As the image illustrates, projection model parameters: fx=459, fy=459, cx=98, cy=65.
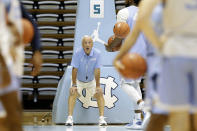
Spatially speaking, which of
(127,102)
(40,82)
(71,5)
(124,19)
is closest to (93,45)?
(127,102)

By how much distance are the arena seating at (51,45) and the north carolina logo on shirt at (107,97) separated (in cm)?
314

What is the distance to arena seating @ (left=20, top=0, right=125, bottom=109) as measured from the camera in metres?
11.3

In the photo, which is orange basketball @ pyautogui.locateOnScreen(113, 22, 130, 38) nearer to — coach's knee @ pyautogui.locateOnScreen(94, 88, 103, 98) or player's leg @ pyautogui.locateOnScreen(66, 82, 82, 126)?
coach's knee @ pyautogui.locateOnScreen(94, 88, 103, 98)

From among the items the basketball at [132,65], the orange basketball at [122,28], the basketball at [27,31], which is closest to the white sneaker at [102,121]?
the orange basketball at [122,28]

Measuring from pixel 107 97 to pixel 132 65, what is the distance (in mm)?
5137

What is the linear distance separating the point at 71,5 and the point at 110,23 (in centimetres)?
503

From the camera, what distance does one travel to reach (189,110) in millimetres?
2613

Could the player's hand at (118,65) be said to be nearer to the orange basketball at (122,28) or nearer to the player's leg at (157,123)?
the player's leg at (157,123)

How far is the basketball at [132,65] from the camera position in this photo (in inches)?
119

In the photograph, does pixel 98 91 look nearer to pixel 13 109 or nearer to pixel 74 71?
pixel 74 71

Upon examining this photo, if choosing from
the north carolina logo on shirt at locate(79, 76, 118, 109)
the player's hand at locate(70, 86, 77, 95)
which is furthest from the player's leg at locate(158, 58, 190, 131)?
the north carolina logo on shirt at locate(79, 76, 118, 109)

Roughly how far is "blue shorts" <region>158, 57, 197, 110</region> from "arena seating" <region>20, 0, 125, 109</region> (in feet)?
28.3

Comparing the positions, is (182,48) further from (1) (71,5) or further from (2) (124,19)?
(1) (71,5)

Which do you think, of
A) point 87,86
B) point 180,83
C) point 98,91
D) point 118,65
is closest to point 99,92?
point 98,91
